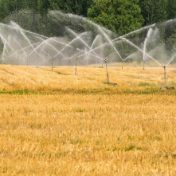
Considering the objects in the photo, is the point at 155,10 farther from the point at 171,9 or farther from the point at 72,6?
the point at 72,6

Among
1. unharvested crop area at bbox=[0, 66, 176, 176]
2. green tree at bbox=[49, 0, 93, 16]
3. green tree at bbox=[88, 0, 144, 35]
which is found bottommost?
unharvested crop area at bbox=[0, 66, 176, 176]

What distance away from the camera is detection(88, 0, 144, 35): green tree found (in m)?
68.3

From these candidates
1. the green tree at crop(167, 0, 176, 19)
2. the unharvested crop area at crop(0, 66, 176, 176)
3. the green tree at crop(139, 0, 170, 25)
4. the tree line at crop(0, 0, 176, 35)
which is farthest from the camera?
the green tree at crop(167, 0, 176, 19)

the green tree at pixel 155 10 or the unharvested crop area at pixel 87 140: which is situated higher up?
the green tree at pixel 155 10

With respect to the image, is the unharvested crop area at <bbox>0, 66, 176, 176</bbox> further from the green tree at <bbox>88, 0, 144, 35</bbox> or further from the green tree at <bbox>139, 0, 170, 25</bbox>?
the green tree at <bbox>139, 0, 170, 25</bbox>

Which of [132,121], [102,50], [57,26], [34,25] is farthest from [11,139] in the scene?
[34,25]

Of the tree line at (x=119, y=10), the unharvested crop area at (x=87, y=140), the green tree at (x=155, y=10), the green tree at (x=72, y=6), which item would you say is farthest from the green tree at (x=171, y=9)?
the unharvested crop area at (x=87, y=140)

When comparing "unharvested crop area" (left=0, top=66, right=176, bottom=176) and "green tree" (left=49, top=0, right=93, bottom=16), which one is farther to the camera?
"green tree" (left=49, top=0, right=93, bottom=16)

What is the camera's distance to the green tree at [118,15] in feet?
224

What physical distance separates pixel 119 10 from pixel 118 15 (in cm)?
122

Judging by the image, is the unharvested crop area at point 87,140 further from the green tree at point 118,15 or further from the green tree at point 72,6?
the green tree at point 72,6

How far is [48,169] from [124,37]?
6026 cm

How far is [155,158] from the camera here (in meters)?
9.25

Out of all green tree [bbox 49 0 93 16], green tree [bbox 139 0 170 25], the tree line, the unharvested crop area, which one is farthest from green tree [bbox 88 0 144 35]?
the unharvested crop area
